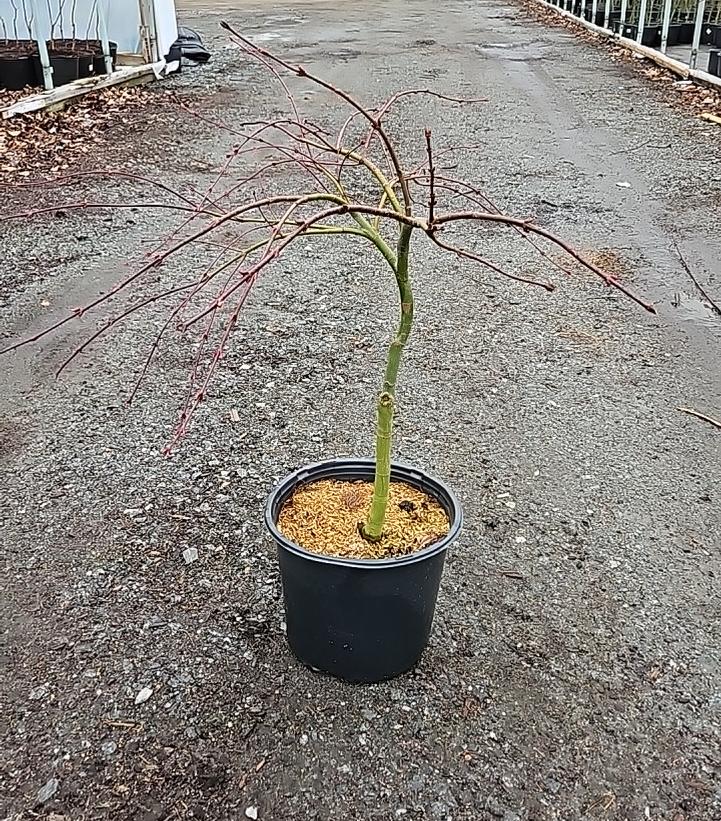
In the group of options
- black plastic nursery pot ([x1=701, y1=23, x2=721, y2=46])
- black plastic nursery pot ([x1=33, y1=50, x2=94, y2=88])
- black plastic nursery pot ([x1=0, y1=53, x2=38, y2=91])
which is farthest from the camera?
black plastic nursery pot ([x1=701, y1=23, x2=721, y2=46])

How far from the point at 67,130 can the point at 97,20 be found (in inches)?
111

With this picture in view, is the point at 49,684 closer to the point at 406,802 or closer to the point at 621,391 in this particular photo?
the point at 406,802

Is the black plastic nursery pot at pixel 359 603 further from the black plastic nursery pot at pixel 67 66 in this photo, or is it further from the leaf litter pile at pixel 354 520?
the black plastic nursery pot at pixel 67 66

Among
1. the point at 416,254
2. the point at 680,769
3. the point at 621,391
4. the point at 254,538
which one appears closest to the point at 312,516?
the point at 254,538

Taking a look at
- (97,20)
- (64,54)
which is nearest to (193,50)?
(97,20)

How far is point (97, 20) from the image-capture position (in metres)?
8.49

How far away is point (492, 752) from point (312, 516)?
2.16 feet

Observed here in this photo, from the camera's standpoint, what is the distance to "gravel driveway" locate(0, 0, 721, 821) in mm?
1667

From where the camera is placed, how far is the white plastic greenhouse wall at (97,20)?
26.6ft

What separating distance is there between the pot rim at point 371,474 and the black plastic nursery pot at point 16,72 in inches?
262

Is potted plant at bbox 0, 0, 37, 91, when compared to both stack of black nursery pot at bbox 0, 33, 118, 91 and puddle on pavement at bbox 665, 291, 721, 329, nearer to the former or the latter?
stack of black nursery pot at bbox 0, 33, 118, 91

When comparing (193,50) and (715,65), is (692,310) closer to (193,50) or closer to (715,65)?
(715,65)

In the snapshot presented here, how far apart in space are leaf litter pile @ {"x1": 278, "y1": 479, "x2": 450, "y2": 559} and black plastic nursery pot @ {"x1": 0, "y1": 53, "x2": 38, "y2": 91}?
21.9 ft

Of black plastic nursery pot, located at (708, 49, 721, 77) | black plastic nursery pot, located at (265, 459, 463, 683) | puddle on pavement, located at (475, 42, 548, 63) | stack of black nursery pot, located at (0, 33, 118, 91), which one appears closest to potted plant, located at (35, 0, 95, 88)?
stack of black nursery pot, located at (0, 33, 118, 91)
